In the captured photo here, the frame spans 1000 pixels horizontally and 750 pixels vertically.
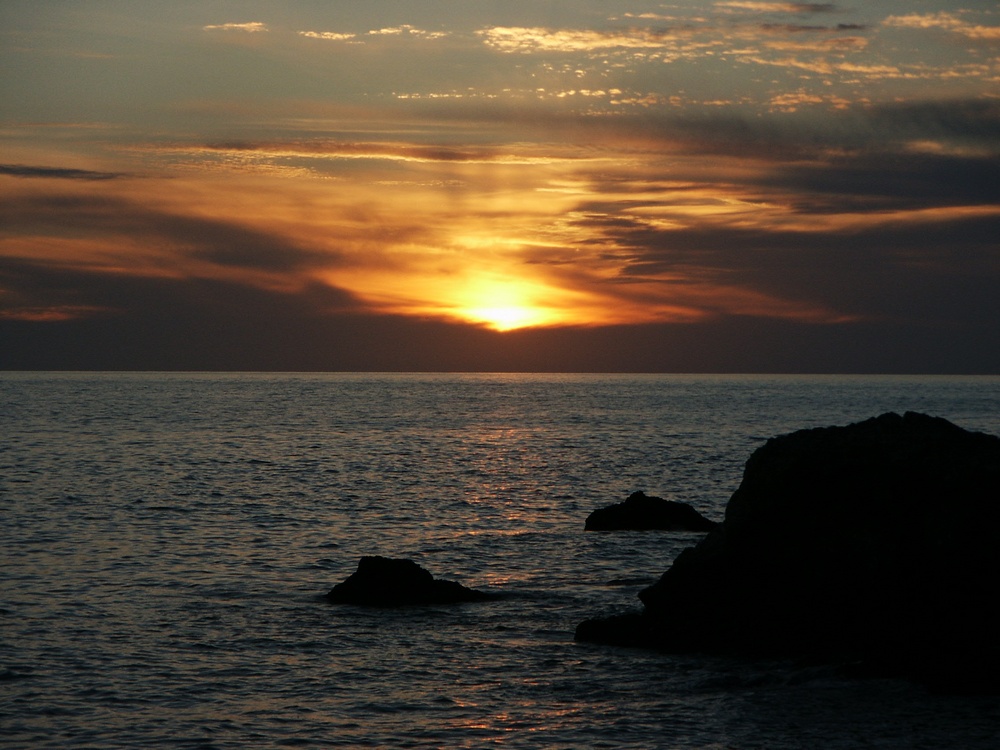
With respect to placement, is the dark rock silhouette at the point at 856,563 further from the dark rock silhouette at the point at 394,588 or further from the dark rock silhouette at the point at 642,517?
the dark rock silhouette at the point at 642,517

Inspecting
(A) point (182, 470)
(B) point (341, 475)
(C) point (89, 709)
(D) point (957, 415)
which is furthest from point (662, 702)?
(D) point (957, 415)

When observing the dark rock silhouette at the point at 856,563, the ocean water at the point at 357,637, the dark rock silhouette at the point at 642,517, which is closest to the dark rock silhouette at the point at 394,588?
the ocean water at the point at 357,637

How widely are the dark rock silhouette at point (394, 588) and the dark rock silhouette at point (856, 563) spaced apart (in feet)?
15.6

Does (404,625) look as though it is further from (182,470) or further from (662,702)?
(182,470)

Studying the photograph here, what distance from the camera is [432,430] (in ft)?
362

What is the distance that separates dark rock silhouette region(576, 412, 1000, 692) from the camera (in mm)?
18578

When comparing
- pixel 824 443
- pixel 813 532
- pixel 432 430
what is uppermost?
pixel 824 443

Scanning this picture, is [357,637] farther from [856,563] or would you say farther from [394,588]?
[856,563]

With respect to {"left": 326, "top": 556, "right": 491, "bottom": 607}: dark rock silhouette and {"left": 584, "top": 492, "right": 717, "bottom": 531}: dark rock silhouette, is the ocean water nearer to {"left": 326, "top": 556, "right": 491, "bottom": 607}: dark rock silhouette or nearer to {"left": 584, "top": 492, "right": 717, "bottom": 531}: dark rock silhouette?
{"left": 326, "top": 556, "right": 491, "bottom": 607}: dark rock silhouette

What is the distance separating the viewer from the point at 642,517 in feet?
121

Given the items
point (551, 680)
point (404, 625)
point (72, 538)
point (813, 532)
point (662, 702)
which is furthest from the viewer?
point (72, 538)

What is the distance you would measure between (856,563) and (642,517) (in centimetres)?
1765

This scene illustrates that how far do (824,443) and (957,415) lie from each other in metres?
126

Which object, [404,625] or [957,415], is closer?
[404,625]
